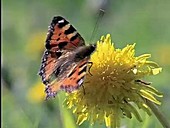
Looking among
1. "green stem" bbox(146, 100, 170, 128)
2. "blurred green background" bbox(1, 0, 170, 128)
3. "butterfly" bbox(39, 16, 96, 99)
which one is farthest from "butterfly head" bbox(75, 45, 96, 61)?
"blurred green background" bbox(1, 0, 170, 128)

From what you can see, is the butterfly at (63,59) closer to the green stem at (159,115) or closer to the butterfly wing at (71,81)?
the butterfly wing at (71,81)

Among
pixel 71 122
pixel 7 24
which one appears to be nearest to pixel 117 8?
pixel 7 24

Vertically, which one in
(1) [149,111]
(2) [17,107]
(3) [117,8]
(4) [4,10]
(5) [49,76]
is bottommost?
(1) [149,111]

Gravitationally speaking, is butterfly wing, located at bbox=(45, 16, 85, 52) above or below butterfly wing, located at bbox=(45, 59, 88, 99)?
above

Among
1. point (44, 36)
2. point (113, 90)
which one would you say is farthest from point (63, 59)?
point (44, 36)

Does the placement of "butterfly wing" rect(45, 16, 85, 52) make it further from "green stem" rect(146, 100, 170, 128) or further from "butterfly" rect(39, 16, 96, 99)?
"green stem" rect(146, 100, 170, 128)

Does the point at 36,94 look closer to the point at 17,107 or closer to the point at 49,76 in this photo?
the point at 17,107

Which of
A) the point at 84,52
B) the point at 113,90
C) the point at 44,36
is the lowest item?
A: the point at 113,90

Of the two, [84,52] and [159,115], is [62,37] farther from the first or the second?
[159,115]
